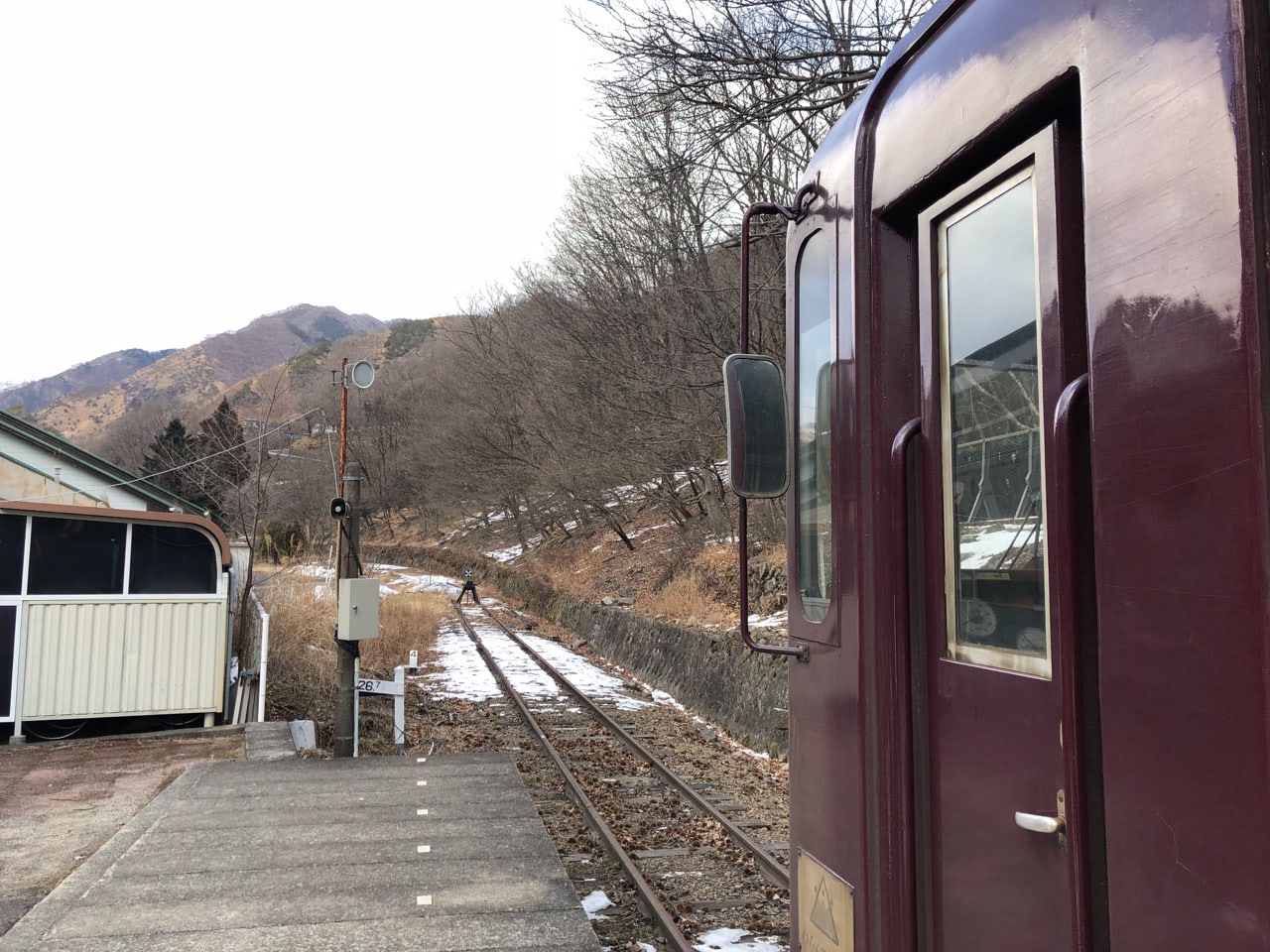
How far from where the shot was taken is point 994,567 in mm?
1851

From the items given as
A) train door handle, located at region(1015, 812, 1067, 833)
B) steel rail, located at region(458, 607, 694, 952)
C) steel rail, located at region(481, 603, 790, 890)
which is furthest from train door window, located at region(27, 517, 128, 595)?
train door handle, located at region(1015, 812, 1067, 833)

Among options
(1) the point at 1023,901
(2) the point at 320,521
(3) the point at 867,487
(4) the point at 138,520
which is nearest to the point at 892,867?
(1) the point at 1023,901

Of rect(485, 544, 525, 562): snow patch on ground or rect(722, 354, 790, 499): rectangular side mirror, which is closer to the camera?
rect(722, 354, 790, 499): rectangular side mirror

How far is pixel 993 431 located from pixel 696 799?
7.40 meters

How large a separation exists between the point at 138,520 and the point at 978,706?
11.3m

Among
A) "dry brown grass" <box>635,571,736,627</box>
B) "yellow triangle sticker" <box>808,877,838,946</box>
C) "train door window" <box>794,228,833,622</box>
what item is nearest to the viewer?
"yellow triangle sticker" <box>808,877,838,946</box>

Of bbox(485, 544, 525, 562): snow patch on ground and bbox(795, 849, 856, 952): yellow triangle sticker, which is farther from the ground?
bbox(485, 544, 525, 562): snow patch on ground

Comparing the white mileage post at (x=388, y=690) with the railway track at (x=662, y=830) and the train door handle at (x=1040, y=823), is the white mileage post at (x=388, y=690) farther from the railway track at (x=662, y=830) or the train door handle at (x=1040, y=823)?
the train door handle at (x=1040, y=823)

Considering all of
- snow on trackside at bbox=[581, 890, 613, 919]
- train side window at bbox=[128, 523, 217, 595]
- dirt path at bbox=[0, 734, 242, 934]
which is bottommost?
snow on trackside at bbox=[581, 890, 613, 919]

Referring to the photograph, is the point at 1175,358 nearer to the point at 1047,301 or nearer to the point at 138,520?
the point at 1047,301

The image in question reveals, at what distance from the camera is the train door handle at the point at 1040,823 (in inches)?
62.9

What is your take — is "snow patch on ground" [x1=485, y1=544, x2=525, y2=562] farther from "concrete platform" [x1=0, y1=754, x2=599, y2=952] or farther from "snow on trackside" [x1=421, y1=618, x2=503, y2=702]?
"concrete platform" [x1=0, y1=754, x2=599, y2=952]

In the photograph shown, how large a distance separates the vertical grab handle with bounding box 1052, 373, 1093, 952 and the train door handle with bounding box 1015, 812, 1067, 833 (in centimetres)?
5

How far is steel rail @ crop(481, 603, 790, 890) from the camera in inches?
261
